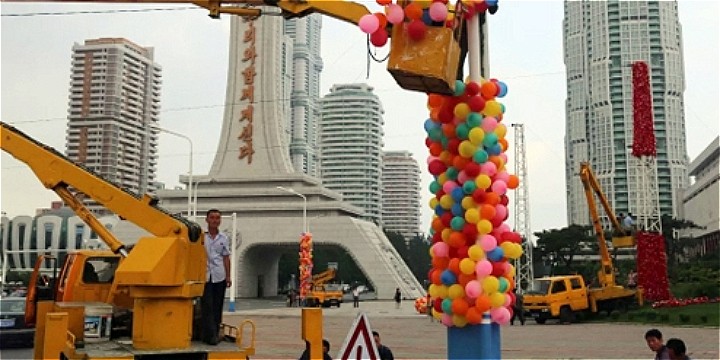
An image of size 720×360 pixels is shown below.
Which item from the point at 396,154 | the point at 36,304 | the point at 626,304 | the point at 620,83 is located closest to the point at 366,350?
the point at 36,304

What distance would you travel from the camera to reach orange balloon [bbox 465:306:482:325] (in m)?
6.91

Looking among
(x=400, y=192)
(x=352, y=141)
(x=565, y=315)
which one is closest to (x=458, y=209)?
(x=565, y=315)

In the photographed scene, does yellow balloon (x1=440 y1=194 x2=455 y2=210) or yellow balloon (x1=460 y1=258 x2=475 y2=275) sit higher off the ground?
yellow balloon (x1=440 y1=194 x2=455 y2=210)

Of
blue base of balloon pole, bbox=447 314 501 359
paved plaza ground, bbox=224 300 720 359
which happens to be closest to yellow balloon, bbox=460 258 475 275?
blue base of balloon pole, bbox=447 314 501 359

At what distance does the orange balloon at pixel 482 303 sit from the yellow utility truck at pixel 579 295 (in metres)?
19.8

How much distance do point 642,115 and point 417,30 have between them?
2729cm

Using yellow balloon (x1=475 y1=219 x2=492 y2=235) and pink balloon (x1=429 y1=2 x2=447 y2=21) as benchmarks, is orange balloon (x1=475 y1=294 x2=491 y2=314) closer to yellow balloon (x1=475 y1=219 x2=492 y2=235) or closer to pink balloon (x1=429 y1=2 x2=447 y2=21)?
yellow balloon (x1=475 y1=219 x2=492 y2=235)

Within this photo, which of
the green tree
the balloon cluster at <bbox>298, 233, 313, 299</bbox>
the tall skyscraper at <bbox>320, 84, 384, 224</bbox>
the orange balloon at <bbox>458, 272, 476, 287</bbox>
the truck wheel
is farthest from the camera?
the tall skyscraper at <bbox>320, 84, 384, 224</bbox>

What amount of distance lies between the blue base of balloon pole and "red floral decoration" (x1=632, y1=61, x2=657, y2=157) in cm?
2681

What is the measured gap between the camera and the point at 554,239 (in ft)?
185

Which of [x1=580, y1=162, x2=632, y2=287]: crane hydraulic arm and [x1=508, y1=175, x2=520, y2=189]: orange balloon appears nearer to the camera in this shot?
[x1=508, y1=175, x2=520, y2=189]: orange balloon

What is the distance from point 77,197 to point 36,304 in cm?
233

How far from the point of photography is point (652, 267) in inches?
1156

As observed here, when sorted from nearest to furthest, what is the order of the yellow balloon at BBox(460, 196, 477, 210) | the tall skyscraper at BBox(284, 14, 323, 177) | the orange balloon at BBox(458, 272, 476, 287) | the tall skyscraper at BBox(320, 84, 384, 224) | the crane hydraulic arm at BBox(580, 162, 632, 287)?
the orange balloon at BBox(458, 272, 476, 287), the yellow balloon at BBox(460, 196, 477, 210), the crane hydraulic arm at BBox(580, 162, 632, 287), the tall skyscraper at BBox(320, 84, 384, 224), the tall skyscraper at BBox(284, 14, 323, 177)
